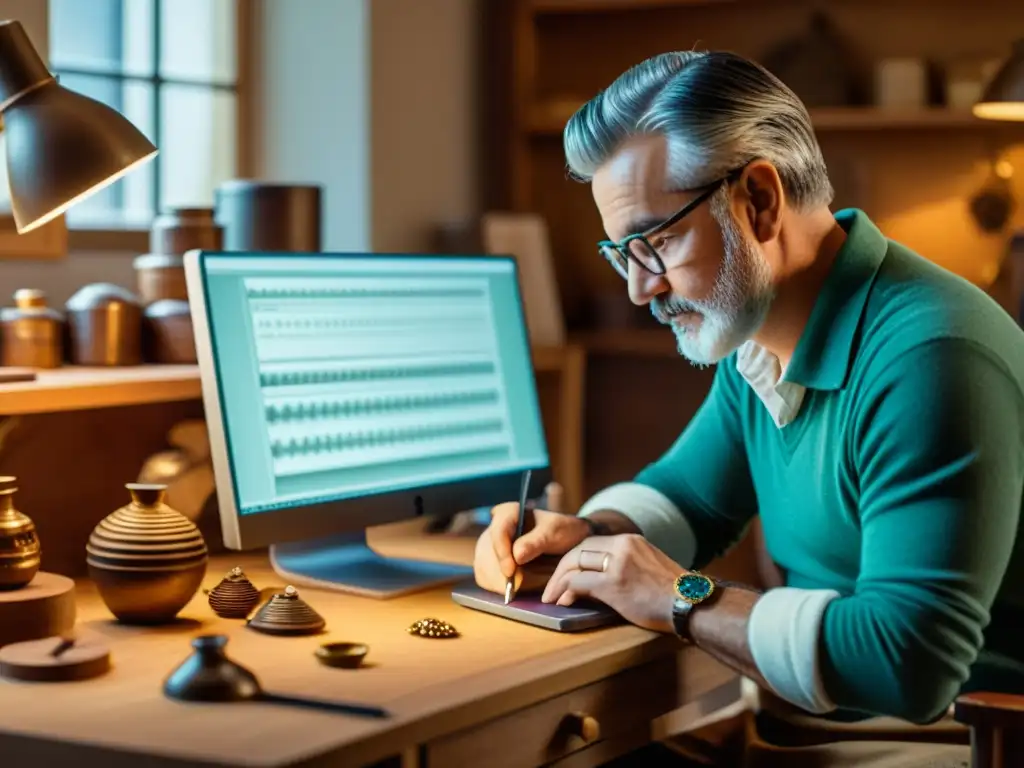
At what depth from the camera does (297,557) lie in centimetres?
197

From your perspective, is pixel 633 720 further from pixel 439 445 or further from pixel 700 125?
pixel 700 125

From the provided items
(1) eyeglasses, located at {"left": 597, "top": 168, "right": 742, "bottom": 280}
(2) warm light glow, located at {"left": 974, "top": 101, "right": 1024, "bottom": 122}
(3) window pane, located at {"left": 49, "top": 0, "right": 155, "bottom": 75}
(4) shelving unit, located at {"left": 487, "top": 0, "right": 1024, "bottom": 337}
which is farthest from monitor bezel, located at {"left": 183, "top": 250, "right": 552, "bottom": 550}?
(4) shelving unit, located at {"left": 487, "top": 0, "right": 1024, "bottom": 337}

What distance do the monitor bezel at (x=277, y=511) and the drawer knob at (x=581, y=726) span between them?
0.45 meters

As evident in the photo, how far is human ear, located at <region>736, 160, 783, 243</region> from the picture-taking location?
1.65 metres

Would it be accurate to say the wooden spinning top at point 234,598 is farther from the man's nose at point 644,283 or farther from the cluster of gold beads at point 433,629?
the man's nose at point 644,283

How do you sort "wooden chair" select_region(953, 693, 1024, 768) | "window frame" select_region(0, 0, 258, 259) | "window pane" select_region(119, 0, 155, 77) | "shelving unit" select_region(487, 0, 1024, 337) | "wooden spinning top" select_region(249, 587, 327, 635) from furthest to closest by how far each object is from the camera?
"shelving unit" select_region(487, 0, 1024, 337)
"window pane" select_region(119, 0, 155, 77)
"window frame" select_region(0, 0, 258, 259)
"wooden spinning top" select_region(249, 587, 327, 635)
"wooden chair" select_region(953, 693, 1024, 768)

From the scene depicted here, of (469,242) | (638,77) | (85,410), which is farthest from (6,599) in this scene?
(469,242)

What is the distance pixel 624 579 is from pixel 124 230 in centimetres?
151

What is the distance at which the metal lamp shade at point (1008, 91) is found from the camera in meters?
2.99

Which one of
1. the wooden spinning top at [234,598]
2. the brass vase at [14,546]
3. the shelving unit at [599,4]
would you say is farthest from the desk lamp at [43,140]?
the shelving unit at [599,4]

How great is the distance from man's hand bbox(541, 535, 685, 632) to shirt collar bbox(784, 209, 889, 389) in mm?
270

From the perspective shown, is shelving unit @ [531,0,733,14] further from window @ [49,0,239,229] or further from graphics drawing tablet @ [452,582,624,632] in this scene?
graphics drawing tablet @ [452,582,624,632]

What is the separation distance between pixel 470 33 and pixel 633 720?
2321mm

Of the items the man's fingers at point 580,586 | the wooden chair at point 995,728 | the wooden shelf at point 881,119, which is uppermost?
the wooden shelf at point 881,119
